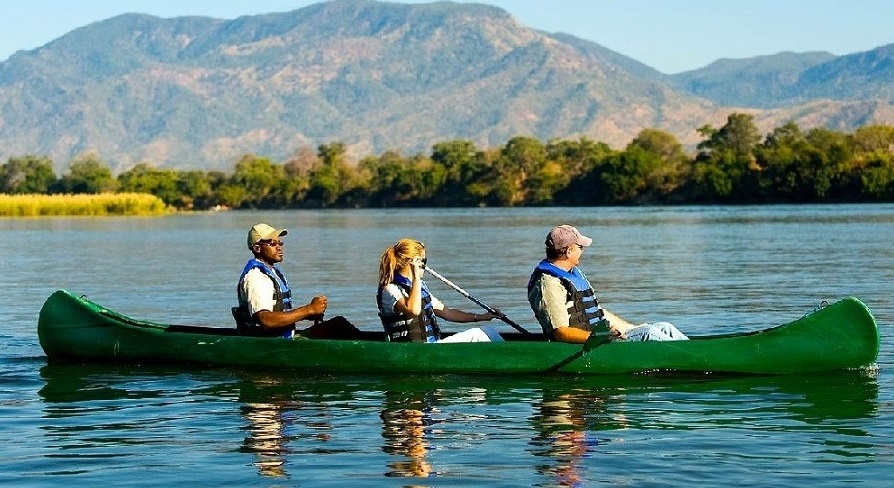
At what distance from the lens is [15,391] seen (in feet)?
44.8

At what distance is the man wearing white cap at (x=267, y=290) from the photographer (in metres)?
13.4

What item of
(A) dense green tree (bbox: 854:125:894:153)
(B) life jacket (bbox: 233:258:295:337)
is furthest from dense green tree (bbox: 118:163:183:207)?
(B) life jacket (bbox: 233:258:295:337)

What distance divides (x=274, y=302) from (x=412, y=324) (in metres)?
1.38

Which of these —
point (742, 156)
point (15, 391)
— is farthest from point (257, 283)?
point (742, 156)

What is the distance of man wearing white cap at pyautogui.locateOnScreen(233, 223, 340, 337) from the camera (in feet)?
44.1

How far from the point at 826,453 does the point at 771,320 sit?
375 inches

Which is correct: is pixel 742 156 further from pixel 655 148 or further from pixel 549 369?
pixel 549 369

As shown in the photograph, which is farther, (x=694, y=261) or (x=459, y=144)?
(x=459, y=144)

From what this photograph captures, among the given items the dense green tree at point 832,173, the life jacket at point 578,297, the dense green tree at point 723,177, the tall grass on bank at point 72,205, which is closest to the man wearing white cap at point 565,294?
the life jacket at point 578,297

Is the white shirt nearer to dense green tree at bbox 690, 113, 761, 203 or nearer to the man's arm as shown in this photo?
the man's arm

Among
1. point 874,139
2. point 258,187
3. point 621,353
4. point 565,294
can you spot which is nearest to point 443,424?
point 565,294

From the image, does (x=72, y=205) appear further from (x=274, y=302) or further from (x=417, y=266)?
(x=417, y=266)

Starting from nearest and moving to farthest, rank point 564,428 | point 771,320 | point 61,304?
point 564,428 → point 61,304 → point 771,320

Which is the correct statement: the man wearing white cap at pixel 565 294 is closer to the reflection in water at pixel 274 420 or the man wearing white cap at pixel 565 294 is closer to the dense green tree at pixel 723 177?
the reflection in water at pixel 274 420
